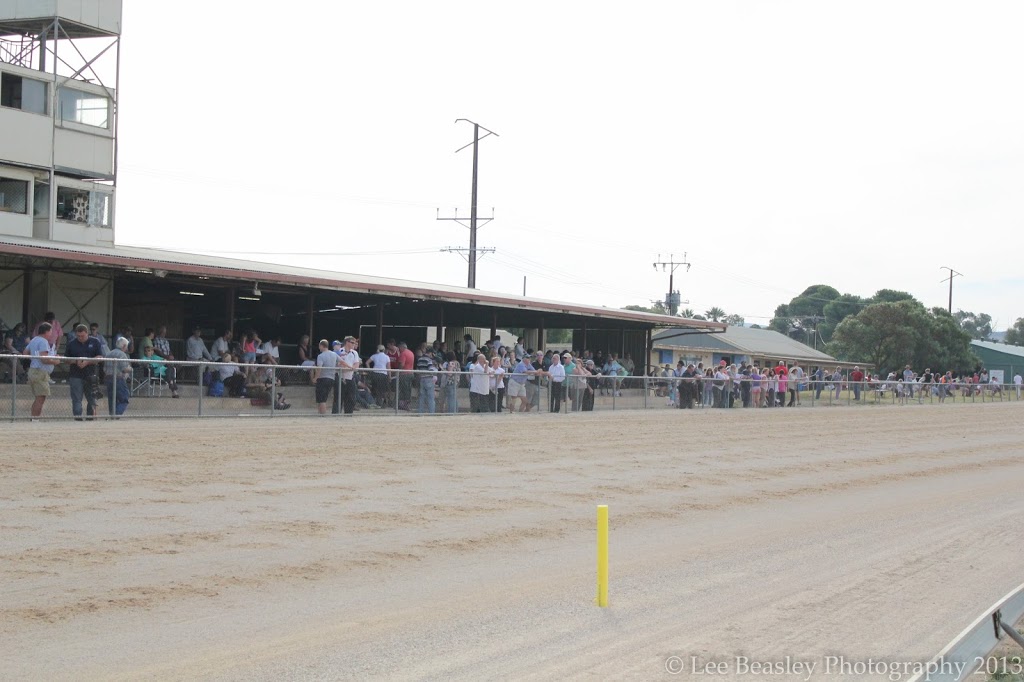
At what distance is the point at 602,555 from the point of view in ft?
26.6

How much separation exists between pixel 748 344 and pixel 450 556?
233 ft

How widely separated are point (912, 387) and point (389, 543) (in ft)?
113

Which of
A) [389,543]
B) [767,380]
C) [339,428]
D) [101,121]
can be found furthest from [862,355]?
[389,543]

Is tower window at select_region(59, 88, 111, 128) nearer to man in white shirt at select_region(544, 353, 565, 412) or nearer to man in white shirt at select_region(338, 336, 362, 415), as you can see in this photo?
man in white shirt at select_region(338, 336, 362, 415)

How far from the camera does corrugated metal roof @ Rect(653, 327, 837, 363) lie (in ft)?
244

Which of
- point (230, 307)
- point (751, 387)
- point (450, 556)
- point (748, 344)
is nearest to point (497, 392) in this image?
point (230, 307)

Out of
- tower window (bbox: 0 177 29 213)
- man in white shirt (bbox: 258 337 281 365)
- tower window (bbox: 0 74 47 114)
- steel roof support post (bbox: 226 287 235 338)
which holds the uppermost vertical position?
tower window (bbox: 0 74 47 114)

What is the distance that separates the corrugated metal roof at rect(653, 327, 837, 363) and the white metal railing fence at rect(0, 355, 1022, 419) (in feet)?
139

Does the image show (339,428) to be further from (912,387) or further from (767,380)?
(912,387)

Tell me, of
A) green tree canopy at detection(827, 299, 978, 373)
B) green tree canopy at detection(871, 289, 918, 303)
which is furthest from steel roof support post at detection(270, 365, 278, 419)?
green tree canopy at detection(871, 289, 918, 303)

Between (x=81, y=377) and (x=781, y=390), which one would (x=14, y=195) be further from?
(x=781, y=390)

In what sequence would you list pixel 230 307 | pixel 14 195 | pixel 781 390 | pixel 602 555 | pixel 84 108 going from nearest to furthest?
pixel 602 555 < pixel 230 307 < pixel 14 195 < pixel 84 108 < pixel 781 390

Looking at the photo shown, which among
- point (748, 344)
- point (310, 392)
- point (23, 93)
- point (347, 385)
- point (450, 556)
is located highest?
point (23, 93)

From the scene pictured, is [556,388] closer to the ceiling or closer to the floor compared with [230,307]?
closer to the floor
